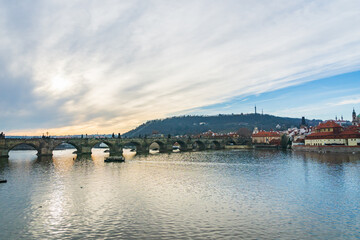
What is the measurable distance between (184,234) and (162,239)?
1.96m

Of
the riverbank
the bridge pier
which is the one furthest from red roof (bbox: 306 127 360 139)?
the bridge pier

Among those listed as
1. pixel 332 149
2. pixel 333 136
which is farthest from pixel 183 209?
pixel 333 136

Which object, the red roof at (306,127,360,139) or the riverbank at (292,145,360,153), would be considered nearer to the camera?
the riverbank at (292,145,360,153)

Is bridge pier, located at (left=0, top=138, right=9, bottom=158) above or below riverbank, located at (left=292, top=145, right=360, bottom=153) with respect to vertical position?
above

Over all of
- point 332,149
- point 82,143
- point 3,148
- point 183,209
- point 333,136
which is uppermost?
point 82,143

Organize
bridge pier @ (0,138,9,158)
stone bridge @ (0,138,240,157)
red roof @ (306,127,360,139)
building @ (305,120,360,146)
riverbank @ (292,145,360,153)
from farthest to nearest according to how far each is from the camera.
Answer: red roof @ (306,127,360,139) → building @ (305,120,360,146) → riverbank @ (292,145,360,153) → stone bridge @ (0,138,240,157) → bridge pier @ (0,138,9,158)

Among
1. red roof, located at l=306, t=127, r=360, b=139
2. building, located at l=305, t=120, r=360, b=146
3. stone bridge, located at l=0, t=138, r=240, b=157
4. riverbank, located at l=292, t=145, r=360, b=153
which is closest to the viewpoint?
stone bridge, located at l=0, t=138, r=240, b=157

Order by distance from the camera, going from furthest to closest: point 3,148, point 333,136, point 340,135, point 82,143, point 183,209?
point 333,136, point 340,135, point 82,143, point 3,148, point 183,209

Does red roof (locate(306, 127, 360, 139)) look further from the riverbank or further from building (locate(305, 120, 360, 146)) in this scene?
the riverbank

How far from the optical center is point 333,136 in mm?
114375

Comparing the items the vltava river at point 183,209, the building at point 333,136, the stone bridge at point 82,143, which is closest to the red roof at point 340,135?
the building at point 333,136

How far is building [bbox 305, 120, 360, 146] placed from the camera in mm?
107938

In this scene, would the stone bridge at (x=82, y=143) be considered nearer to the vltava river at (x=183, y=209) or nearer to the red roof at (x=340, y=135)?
the vltava river at (x=183, y=209)

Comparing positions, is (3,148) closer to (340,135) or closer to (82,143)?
(82,143)
